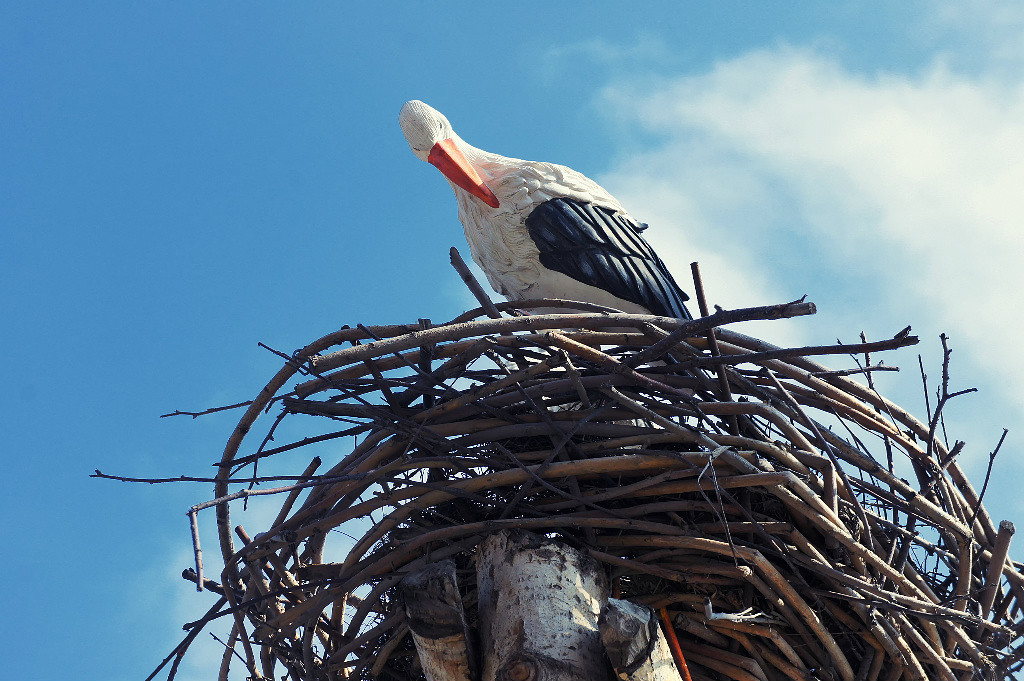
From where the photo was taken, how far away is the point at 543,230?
3.37 meters

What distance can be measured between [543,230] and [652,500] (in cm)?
148

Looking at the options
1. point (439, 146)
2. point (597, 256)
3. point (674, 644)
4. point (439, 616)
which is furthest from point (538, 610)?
point (439, 146)

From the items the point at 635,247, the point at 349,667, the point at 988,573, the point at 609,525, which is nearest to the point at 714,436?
the point at 609,525

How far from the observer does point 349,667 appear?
2217mm

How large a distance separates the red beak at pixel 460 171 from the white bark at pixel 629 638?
208 centimetres

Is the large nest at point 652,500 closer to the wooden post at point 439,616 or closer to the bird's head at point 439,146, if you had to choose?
the wooden post at point 439,616

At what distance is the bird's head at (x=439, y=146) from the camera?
3502mm

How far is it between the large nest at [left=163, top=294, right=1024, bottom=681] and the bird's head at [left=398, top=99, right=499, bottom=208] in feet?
4.63

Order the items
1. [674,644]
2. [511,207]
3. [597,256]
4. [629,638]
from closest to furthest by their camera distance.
→ [629,638], [674,644], [597,256], [511,207]

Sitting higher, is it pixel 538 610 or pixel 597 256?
pixel 597 256

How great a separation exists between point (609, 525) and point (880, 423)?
687 mm

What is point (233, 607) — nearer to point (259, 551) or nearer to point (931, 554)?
point (259, 551)

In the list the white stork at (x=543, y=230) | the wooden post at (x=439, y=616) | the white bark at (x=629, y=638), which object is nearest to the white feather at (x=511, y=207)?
the white stork at (x=543, y=230)

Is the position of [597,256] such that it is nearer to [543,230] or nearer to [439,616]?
[543,230]
